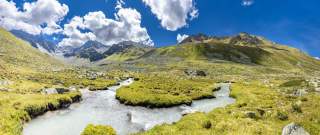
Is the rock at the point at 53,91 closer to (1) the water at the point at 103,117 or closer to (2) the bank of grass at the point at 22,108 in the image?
(2) the bank of grass at the point at 22,108

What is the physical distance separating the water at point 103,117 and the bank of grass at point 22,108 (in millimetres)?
1358

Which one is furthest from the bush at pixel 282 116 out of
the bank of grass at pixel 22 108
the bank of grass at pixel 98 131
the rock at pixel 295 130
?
the bank of grass at pixel 22 108

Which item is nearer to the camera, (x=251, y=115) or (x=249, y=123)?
(x=249, y=123)

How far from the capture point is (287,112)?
45250 mm

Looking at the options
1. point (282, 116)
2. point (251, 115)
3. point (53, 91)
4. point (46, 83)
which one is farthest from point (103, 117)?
point (46, 83)

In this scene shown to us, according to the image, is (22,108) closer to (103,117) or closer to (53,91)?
(103,117)

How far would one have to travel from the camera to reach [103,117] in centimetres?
5584

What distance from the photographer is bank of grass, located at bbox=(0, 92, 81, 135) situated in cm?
3958

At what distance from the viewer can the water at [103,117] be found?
152 feet

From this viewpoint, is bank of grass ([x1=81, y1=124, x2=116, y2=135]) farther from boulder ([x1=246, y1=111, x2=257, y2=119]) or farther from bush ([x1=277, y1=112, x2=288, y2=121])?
bush ([x1=277, y1=112, x2=288, y2=121])

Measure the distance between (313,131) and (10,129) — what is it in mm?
34368

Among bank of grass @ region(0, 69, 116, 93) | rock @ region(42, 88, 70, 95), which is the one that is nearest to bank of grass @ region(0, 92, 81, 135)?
rock @ region(42, 88, 70, 95)

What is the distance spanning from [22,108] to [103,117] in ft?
43.6

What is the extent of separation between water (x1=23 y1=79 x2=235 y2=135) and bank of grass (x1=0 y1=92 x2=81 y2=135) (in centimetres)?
136
